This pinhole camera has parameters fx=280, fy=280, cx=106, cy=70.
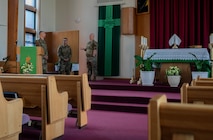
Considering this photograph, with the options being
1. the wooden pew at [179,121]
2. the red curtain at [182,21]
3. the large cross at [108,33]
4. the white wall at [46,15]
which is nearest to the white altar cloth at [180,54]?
the red curtain at [182,21]

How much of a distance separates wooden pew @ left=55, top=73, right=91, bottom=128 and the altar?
294 centimetres

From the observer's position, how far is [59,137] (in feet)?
9.01

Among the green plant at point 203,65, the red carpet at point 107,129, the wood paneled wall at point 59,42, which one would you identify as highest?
the wood paneled wall at point 59,42

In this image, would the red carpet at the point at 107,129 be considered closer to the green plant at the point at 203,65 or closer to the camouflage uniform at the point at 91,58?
the green plant at the point at 203,65

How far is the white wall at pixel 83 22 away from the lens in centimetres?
821

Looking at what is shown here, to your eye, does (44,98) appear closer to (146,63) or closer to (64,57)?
(146,63)

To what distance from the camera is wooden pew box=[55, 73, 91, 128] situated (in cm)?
317

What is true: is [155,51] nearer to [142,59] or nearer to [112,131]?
[142,59]

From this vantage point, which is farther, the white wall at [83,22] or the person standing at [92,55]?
the white wall at [83,22]

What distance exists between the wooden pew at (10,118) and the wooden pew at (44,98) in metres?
0.47

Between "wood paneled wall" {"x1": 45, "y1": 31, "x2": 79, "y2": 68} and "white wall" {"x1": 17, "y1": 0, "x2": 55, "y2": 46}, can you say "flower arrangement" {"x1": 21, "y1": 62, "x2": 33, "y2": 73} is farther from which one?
"white wall" {"x1": 17, "y1": 0, "x2": 55, "y2": 46}

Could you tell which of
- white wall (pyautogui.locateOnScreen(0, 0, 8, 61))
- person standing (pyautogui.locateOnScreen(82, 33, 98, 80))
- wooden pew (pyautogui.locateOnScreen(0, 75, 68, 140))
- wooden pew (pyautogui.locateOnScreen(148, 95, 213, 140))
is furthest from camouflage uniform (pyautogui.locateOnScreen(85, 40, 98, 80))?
wooden pew (pyautogui.locateOnScreen(148, 95, 213, 140))

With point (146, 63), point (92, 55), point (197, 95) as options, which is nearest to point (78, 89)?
point (197, 95)

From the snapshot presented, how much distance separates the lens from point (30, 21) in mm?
8391
